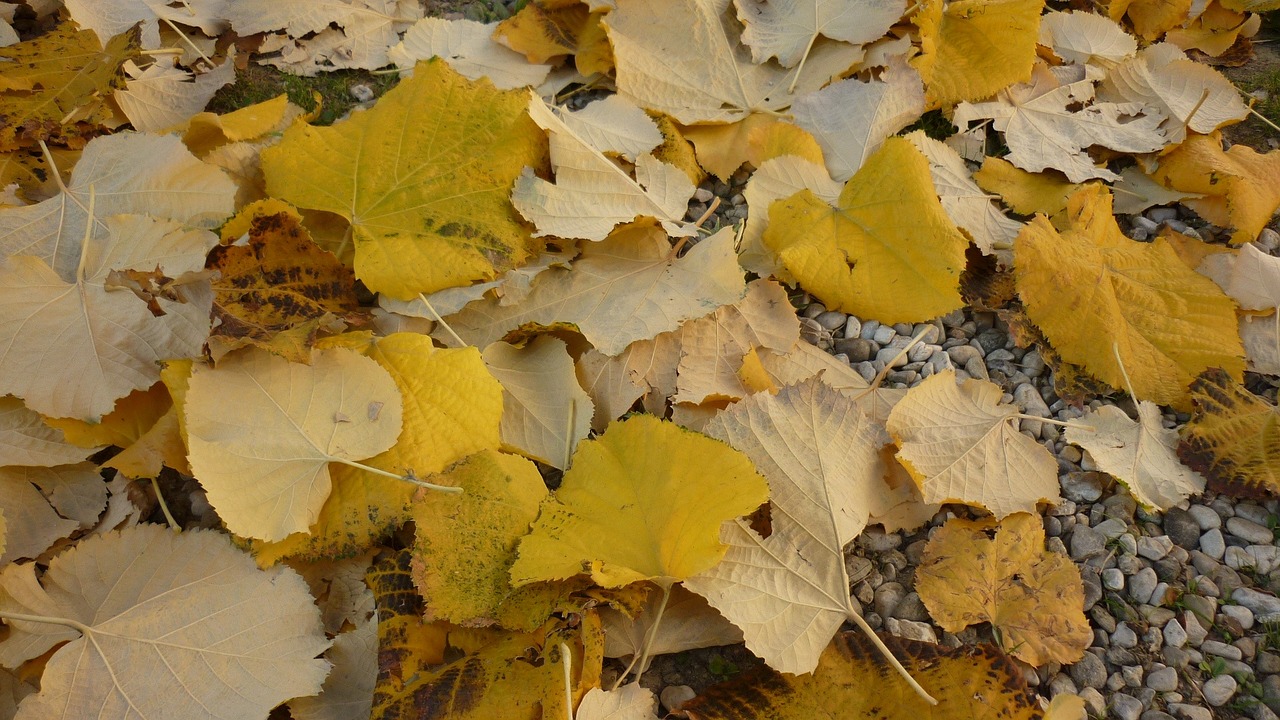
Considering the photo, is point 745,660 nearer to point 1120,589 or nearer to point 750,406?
→ point 750,406

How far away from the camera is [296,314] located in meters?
1.56

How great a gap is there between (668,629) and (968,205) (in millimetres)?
1156

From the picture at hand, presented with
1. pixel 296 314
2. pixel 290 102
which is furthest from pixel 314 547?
pixel 290 102

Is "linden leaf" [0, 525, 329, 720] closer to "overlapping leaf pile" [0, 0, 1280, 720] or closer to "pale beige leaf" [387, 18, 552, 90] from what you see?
"overlapping leaf pile" [0, 0, 1280, 720]

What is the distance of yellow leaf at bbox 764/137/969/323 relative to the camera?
1.71 meters

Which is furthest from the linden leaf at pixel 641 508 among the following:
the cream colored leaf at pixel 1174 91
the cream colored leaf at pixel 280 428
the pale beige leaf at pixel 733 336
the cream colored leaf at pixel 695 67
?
the cream colored leaf at pixel 1174 91

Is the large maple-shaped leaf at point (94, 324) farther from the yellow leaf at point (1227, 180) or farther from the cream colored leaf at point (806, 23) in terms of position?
the yellow leaf at point (1227, 180)

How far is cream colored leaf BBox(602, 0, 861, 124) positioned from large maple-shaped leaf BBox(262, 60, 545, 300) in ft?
1.30

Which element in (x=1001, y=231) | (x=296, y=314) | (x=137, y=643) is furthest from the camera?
(x=1001, y=231)

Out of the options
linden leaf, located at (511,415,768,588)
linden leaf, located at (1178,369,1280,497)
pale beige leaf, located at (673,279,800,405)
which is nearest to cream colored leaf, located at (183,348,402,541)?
linden leaf, located at (511,415,768,588)

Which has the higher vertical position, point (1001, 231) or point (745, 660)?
point (1001, 231)

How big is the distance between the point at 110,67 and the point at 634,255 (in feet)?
4.55

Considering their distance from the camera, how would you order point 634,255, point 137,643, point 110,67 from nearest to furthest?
point 137,643 < point 634,255 < point 110,67

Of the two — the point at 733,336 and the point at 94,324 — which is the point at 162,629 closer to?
the point at 94,324
